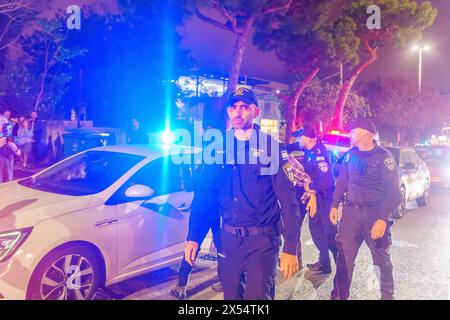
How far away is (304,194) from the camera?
4.87 m

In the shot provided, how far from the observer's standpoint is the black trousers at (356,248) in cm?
363

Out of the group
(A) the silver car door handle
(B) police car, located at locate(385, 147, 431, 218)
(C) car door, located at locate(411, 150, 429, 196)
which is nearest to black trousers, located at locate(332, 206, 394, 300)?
(A) the silver car door handle

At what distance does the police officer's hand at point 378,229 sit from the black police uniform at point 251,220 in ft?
4.11

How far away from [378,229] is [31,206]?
10.3ft

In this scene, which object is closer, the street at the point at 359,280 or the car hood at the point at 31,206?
the car hood at the point at 31,206

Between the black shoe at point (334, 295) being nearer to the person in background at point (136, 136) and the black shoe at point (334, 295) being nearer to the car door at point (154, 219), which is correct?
the car door at point (154, 219)

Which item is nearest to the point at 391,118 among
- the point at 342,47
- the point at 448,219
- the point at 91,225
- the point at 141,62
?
the point at 342,47

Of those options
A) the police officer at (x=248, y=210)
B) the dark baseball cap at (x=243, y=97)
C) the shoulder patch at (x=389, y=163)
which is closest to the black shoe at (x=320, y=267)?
the shoulder patch at (x=389, y=163)

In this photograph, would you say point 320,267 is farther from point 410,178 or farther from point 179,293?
point 410,178

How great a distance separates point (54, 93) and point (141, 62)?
4.81 m

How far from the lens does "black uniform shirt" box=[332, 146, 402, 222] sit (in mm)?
3691

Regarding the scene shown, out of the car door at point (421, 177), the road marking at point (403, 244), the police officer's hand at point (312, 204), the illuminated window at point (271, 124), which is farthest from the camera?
the illuminated window at point (271, 124)

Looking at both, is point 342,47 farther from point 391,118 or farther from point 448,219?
point 448,219

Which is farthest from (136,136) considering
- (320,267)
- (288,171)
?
(288,171)
